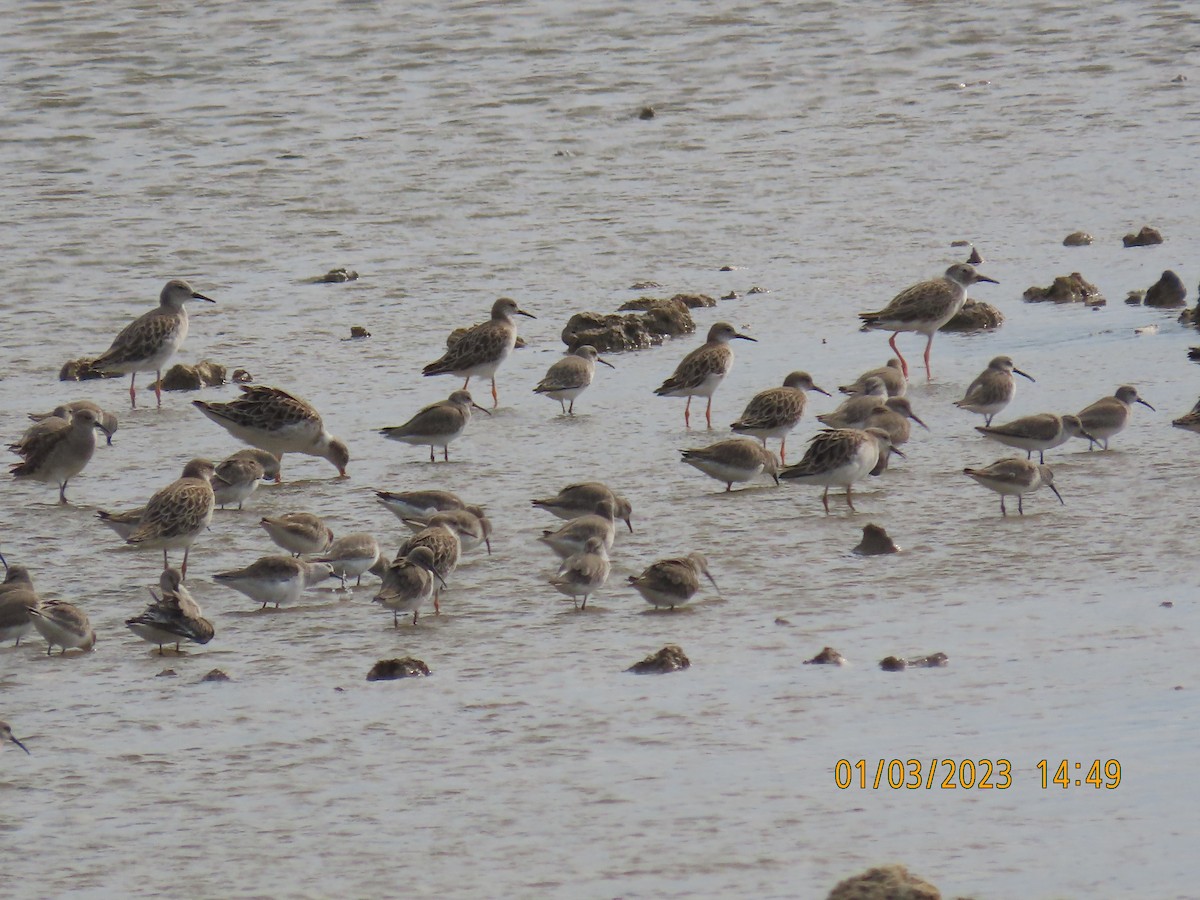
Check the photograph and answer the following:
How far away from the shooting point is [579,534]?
1093cm

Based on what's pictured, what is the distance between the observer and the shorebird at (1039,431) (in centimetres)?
1269

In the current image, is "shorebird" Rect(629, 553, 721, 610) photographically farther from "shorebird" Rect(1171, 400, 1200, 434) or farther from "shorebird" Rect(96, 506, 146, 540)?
"shorebird" Rect(1171, 400, 1200, 434)

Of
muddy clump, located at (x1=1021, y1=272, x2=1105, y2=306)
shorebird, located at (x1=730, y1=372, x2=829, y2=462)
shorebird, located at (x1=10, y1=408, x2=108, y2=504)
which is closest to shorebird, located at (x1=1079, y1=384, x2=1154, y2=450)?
shorebird, located at (x1=730, y1=372, x2=829, y2=462)

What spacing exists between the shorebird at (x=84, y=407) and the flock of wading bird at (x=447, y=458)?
4cm

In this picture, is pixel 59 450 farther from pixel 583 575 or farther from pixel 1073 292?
pixel 1073 292

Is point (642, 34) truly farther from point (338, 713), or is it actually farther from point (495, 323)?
point (338, 713)

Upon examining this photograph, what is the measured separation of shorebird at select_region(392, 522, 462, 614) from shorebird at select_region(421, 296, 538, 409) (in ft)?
15.0

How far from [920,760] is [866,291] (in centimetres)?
979

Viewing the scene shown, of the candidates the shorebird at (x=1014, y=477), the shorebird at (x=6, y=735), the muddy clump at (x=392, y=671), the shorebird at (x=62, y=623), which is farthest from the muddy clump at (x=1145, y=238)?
the shorebird at (x=6, y=735)

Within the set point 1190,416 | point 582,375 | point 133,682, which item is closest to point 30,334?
point 582,375

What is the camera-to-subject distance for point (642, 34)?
3008cm

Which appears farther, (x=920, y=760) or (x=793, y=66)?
(x=793, y=66)

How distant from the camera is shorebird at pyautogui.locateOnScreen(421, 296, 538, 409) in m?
15.5
